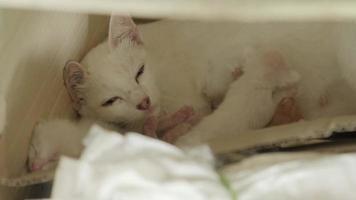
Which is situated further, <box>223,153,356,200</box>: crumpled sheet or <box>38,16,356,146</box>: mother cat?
<box>38,16,356,146</box>: mother cat

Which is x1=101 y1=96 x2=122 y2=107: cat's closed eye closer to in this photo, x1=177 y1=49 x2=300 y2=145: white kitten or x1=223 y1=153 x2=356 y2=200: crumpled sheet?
x1=177 y1=49 x2=300 y2=145: white kitten

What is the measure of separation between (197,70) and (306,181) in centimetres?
66

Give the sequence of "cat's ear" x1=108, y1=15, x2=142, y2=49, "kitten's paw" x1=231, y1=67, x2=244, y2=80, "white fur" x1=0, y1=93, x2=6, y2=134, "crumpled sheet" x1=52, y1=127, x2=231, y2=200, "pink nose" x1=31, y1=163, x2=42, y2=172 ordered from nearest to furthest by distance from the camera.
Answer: "crumpled sheet" x1=52, y1=127, x2=231, y2=200 < "white fur" x1=0, y1=93, x2=6, y2=134 < "pink nose" x1=31, y1=163, x2=42, y2=172 < "cat's ear" x1=108, y1=15, x2=142, y2=49 < "kitten's paw" x1=231, y1=67, x2=244, y2=80

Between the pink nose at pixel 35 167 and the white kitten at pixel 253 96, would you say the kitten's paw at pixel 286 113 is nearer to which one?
the white kitten at pixel 253 96

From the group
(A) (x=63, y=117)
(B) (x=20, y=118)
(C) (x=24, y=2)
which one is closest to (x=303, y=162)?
(C) (x=24, y=2)

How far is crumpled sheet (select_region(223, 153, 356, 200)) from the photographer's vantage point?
546 mm

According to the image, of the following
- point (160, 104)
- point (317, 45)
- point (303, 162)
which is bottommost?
point (303, 162)

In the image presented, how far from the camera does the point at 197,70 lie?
1188 mm

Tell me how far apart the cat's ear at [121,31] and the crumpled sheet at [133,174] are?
49 centimetres

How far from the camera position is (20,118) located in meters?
0.90

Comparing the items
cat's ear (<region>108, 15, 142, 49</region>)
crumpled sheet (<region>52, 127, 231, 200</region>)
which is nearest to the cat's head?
cat's ear (<region>108, 15, 142, 49</region>)

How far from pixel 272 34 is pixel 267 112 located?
19 cm

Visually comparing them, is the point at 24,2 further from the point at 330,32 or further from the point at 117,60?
the point at 330,32

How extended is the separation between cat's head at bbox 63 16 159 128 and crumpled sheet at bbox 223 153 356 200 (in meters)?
0.53
